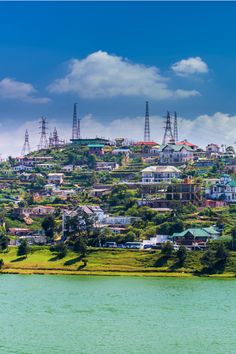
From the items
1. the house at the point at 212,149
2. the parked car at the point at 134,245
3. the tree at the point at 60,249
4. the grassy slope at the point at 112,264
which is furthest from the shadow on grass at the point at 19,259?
the house at the point at 212,149

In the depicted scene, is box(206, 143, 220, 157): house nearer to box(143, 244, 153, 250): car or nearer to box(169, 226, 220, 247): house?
box(169, 226, 220, 247): house

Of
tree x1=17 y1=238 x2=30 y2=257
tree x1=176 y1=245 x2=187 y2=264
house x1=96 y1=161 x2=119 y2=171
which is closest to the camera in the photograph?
tree x1=176 y1=245 x2=187 y2=264

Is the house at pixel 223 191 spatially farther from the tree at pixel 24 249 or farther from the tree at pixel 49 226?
the tree at pixel 24 249

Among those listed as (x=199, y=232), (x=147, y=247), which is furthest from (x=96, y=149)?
(x=147, y=247)

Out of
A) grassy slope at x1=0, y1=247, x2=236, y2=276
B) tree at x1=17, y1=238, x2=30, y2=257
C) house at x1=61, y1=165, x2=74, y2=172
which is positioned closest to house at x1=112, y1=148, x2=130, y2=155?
house at x1=61, y1=165, x2=74, y2=172

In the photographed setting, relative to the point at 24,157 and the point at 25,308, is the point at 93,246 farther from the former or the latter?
the point at 24,157
